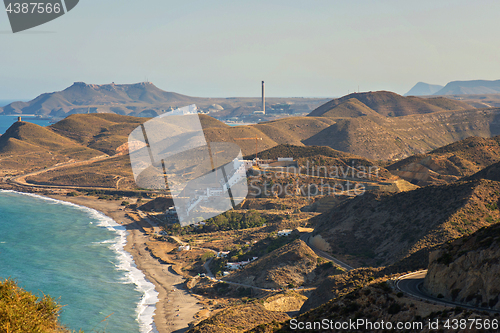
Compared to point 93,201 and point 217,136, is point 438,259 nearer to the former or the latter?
point 93,201

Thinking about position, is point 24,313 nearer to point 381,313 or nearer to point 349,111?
point 381,313

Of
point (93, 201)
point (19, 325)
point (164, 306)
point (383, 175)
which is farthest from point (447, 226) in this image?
point (93, 201)

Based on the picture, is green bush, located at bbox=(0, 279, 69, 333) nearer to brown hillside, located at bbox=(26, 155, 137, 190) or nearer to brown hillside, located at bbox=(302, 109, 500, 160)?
brown hillside, located at bbox=(26, 155, 137, 190)

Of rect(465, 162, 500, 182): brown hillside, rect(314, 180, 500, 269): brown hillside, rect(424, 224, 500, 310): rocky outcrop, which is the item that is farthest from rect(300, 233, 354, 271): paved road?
rect(465, 162, 500, 182): brown hillside

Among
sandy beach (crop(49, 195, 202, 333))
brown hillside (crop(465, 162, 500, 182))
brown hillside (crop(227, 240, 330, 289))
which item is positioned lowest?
sandy beach (crop(49, 195, 202, 333))

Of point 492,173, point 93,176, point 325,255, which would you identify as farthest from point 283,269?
point 93,176

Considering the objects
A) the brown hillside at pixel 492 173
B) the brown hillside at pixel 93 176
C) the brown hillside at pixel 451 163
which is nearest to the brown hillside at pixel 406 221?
the brown hillside at pixel 492 173

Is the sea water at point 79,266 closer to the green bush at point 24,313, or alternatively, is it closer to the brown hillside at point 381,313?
the green bush at point 24,313
